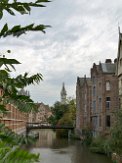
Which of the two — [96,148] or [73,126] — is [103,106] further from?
[73,126]

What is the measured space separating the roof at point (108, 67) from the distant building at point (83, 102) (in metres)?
10.9

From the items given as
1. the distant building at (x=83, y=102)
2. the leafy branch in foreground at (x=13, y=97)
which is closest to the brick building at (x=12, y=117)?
the leafy branch in foreground at (x=13, y=97)

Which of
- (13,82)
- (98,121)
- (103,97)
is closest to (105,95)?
(103,97)

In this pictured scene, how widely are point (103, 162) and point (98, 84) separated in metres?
20.6

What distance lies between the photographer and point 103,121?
5209 centimetres

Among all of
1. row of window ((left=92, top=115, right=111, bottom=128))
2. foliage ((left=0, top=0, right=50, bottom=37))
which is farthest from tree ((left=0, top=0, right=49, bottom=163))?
row of window ((left=92, top=115, right=111, bottom=128))

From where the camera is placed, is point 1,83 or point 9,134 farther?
point 1,83

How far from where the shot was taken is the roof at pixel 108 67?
52.8 m

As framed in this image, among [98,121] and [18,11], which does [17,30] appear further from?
[98,121]

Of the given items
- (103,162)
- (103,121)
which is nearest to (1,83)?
(103,162)

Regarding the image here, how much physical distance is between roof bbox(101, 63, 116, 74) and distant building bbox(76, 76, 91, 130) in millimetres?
10890

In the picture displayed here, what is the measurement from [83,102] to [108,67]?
15.7 meters

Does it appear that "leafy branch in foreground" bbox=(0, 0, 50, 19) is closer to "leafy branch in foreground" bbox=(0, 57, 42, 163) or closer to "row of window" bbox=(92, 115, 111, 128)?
"leafy branch in foreground" bbox=(0, 57, 42, 163)

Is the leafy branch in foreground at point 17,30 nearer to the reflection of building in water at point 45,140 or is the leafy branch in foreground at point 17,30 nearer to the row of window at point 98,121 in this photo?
the reflection of building in water at point 45,140
